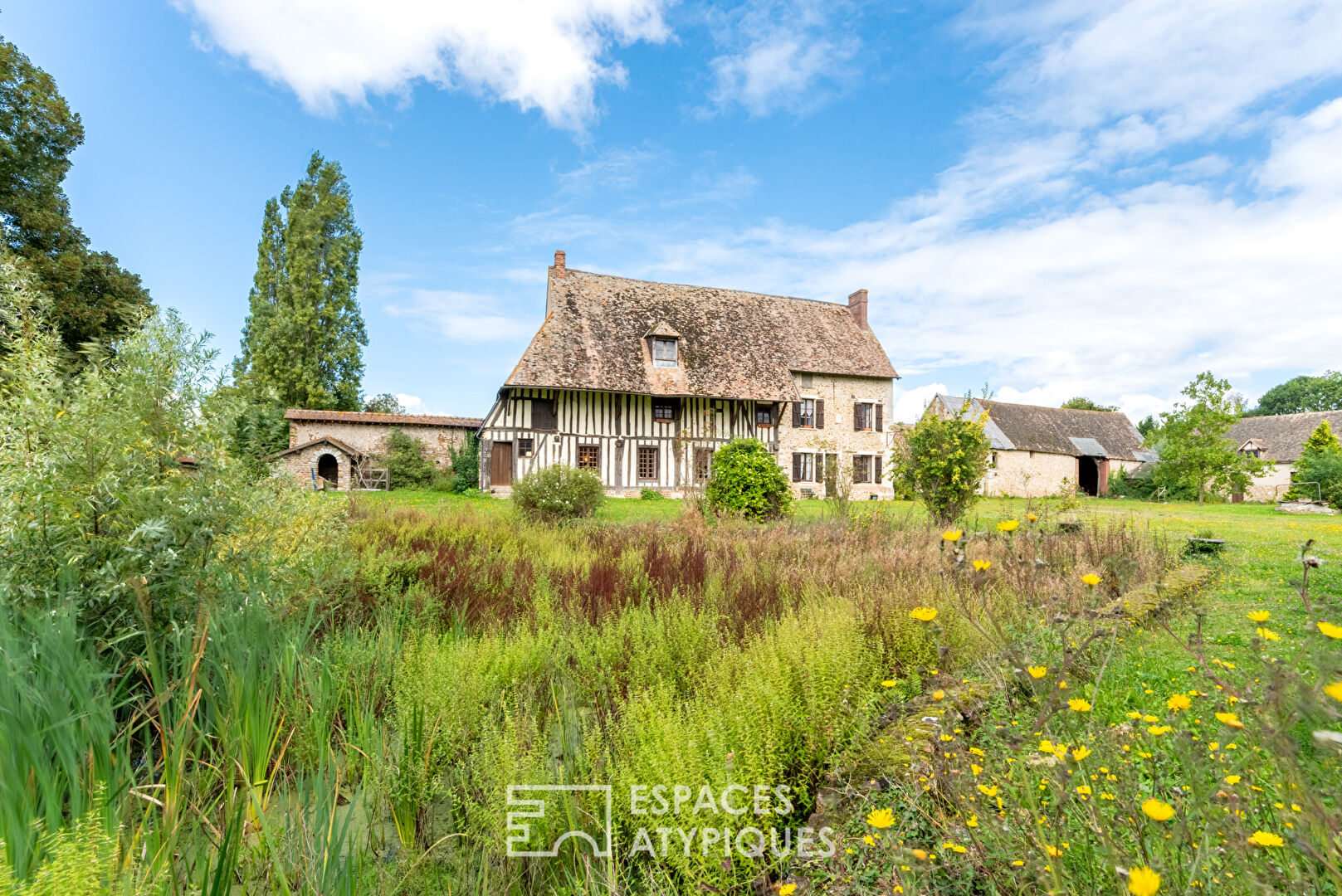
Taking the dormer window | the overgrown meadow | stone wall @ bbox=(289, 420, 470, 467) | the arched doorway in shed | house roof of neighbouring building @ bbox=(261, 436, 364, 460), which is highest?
the dormer window

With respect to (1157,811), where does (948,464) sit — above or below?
above

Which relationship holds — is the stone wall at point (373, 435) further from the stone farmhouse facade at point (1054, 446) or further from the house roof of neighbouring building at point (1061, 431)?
the house roof of neighbouring building at point (1061, 431)

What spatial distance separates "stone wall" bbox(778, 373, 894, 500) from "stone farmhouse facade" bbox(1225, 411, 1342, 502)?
25814mm

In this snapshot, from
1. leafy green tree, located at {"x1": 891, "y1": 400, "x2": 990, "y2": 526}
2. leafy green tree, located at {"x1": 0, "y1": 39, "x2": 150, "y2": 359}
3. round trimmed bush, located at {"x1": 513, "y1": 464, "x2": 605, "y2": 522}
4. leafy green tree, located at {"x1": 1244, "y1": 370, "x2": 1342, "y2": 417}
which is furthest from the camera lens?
leafy green tree, located at {"x1": 1244, "y1": 370, "x2": 1342, "y2": 417}

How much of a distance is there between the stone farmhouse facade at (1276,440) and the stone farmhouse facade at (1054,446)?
19.7 ft

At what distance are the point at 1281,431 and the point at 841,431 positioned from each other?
37786 mm

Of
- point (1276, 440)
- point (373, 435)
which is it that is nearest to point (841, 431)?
point (373, 435)

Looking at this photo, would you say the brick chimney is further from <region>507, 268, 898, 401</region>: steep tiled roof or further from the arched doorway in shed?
the arched doorway in shed

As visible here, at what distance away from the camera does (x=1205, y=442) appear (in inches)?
1097

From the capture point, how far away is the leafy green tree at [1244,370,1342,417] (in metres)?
60.7

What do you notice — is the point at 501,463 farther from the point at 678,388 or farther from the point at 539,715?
the point at 539,715

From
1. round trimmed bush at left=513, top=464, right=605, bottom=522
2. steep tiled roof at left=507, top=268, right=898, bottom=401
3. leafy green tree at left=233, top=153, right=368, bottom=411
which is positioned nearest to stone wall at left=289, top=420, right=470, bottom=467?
leafy green tree at left=233, top=153, right=368, bottom=411

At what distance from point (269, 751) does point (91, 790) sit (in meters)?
0.64

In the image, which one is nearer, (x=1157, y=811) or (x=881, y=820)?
(x=1157, y=811)
